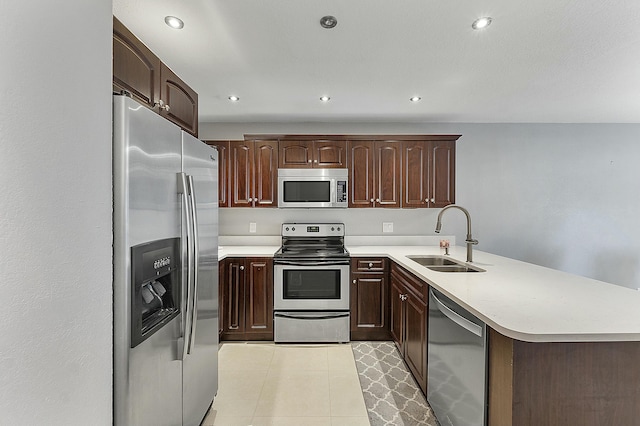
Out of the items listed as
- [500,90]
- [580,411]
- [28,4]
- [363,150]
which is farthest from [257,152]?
[580,411]

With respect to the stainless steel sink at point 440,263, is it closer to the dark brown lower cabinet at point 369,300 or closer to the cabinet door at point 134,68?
the dark brown lower cabinet at point 369,300

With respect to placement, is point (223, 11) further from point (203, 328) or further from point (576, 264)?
point (576, 264)

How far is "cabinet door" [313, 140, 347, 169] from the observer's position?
138 inches

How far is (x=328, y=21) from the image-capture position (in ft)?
5.86

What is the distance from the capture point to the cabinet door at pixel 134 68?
128cm

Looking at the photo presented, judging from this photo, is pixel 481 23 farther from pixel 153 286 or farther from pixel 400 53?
pixel 153 286

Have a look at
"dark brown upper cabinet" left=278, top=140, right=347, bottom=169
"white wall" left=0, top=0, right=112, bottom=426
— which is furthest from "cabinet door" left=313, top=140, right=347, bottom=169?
"white wall" left=0, top=0, right=112, bottom=426

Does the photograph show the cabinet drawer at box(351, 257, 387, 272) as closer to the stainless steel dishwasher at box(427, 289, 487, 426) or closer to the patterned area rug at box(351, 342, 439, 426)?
the patterned area rug at box(351, 342, 439, 426)

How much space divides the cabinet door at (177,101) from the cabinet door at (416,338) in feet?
6.62

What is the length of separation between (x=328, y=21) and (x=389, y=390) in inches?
101

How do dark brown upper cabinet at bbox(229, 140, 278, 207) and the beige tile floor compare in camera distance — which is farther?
dark brown upper cabinet at bbox(229, 140, 278, 207)

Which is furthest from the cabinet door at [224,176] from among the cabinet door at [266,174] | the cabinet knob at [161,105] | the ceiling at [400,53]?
the cabinet knob at [161,105]

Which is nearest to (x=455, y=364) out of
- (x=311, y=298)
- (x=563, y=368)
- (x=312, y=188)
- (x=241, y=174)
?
(x=563, y=368)

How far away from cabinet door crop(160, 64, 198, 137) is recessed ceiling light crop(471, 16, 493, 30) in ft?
5.81
